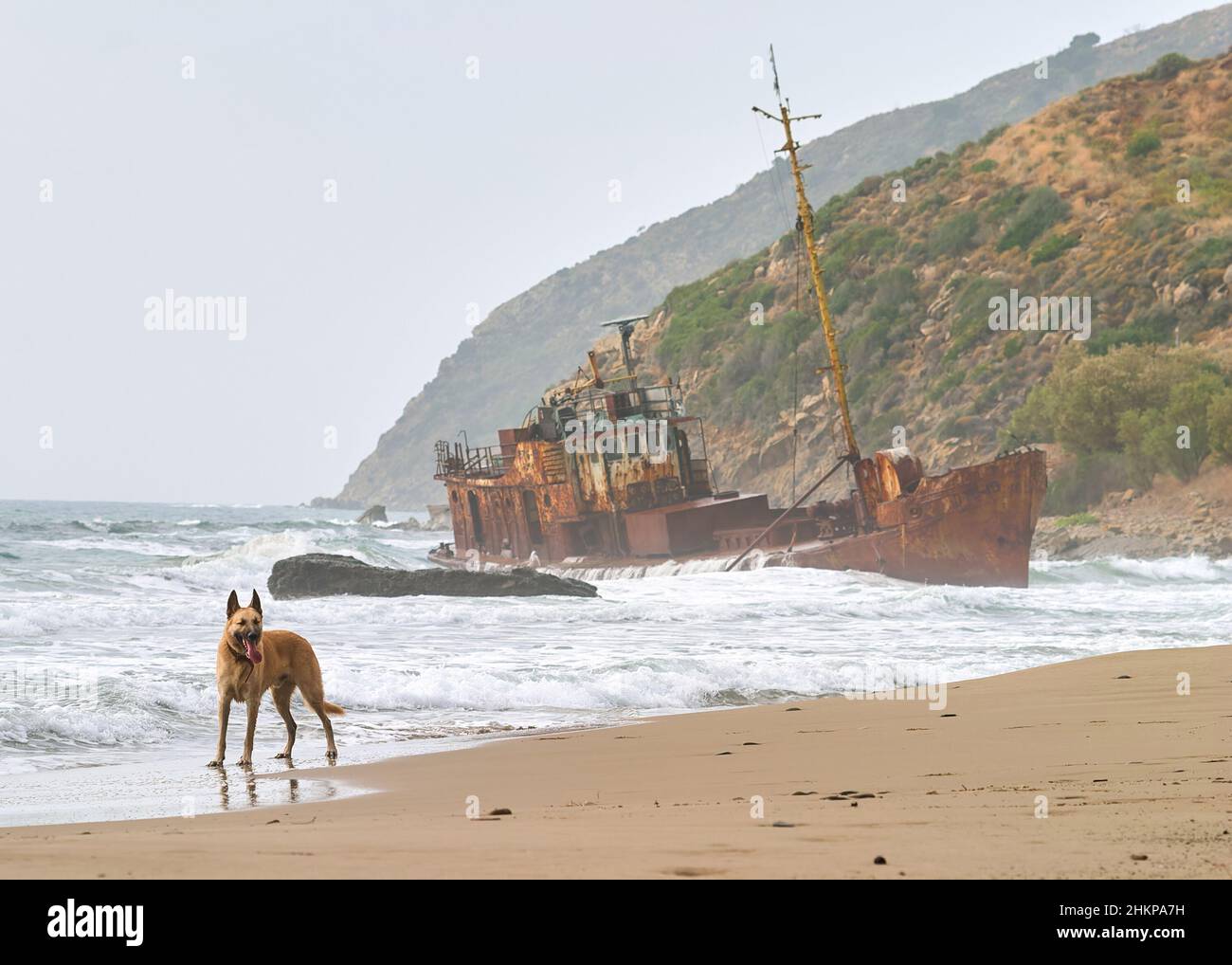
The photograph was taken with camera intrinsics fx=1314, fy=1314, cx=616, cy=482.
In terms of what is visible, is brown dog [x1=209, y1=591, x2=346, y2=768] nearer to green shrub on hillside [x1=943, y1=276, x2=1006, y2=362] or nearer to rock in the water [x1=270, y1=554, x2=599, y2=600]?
rock in the water [x1=270, y1=554, x2=599, y2=600]

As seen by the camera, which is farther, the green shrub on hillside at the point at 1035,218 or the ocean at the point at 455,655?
the green shrub on hillside at the point at 1035,218

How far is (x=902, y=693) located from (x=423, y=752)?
4.64 metres

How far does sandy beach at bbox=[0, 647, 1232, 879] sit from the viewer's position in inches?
129

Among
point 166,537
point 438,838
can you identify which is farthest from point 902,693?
point 166,537

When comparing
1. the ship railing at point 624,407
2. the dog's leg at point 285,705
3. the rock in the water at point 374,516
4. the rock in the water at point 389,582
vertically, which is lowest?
the rock in the water at point 374,516

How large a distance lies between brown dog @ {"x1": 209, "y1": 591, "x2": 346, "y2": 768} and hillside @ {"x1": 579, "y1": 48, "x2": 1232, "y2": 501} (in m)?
38.1

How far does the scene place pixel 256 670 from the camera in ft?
26.5

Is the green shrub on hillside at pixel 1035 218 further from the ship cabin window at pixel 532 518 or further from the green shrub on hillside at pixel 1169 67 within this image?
the ship cabin window at pixel 532 518

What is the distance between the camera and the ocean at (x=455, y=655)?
8.52 metres

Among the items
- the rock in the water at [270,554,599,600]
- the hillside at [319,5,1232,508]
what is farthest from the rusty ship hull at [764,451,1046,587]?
the hillside at [319,5,1232,508]

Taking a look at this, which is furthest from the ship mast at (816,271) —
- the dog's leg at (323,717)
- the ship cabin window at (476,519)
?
the dog's leg at (323,717)

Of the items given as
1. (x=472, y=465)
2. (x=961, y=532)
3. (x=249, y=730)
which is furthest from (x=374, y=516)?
(x=249, y=730)

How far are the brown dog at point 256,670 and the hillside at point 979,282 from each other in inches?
1500

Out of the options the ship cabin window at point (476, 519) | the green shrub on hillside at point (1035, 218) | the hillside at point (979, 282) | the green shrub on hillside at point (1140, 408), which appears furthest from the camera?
the green shrub on hillside at point (1035, 218)
